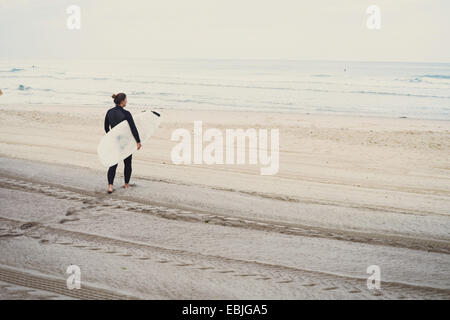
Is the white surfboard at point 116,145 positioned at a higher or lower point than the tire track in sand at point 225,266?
higher

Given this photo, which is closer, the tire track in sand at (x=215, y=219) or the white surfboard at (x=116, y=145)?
the tire track in sand at (x=215, y=219)

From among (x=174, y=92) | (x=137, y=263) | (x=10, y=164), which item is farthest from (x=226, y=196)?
(x=174, y=92)

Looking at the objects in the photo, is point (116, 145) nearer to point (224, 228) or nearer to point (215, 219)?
point (215, 219)

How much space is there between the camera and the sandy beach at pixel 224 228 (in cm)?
491

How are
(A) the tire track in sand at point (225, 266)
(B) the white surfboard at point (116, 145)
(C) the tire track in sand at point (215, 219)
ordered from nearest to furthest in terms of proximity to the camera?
(A) the tire track in sand at point (225, 266), (C) the tire track in sand at point (215, 219), (B) the white surfboard at point (116, 145)

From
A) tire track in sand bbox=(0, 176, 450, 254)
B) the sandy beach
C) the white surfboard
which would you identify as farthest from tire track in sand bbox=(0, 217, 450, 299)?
the white surfboard

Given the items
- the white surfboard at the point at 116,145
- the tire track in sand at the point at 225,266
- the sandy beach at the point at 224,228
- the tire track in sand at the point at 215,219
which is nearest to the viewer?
the tire track in sand at the point at 225,266

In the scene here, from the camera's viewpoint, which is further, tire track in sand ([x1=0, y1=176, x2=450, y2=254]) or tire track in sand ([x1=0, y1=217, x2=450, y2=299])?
tire track in sand ([x1=0, y1=176, x2=450, y2=254])

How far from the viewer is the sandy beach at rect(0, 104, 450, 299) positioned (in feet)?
16.1

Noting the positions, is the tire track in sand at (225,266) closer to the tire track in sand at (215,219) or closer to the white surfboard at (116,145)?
the tire track in sand at (215,219)

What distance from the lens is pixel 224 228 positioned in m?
6.74

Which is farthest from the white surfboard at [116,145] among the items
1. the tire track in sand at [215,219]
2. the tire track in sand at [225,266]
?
the tire track in sand at [225,266]

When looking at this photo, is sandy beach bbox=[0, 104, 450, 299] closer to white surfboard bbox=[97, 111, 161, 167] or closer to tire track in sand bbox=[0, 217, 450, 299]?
tire track in sand bbox=[0, 217, 450, 299]

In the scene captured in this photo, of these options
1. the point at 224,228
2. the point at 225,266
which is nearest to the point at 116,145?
the point at 224,228
